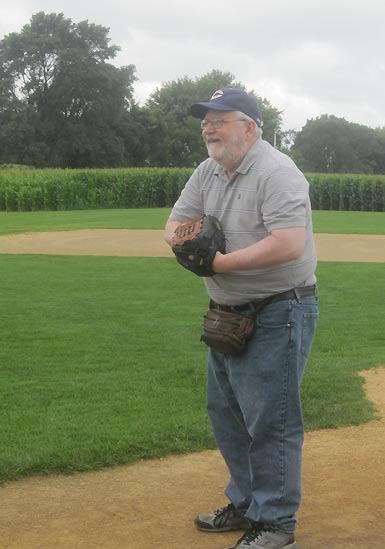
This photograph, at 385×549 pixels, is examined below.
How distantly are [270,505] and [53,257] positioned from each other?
14.0m

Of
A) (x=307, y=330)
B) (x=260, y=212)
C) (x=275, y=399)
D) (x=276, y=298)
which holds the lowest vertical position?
(x=275, y=399)

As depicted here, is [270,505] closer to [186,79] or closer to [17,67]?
[17,67]

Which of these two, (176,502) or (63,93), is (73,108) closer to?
(63,93)

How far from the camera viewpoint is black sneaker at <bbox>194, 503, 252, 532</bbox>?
13.0 ft

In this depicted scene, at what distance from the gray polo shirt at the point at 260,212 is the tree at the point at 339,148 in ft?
306

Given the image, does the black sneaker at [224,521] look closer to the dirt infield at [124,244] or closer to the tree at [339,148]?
the dirt infield at [124,244]

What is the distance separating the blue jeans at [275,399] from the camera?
11.6 ft

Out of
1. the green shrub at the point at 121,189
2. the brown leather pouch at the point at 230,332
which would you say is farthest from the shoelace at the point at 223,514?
the green shrub at the point at 121,189

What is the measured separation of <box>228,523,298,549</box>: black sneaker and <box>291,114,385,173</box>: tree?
93.5m

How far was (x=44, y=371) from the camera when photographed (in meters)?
7.32

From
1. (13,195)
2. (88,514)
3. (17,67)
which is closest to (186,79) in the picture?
(17,67)

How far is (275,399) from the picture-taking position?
3.54 meters

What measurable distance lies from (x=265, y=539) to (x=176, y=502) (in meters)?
0.82

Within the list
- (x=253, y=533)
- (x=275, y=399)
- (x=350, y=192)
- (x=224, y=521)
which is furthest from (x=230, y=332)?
(x=350, y=192)
